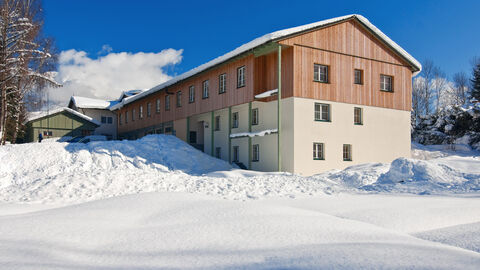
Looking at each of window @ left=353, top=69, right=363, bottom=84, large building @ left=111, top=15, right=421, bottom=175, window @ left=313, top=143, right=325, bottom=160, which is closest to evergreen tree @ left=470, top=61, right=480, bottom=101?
large building @ left=111, top=15, right=421, bottom=175

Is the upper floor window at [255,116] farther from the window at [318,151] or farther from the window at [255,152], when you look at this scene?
the window at [318,151]

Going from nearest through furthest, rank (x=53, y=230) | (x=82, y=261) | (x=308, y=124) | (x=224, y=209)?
(x=82, y=261) → (x=53, y=230) → (x=224, y=209) → (x=308, y=124)

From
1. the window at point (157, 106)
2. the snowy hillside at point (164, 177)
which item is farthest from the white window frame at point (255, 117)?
the window at point (157, 106)

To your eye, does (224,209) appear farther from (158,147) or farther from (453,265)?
(158,147)

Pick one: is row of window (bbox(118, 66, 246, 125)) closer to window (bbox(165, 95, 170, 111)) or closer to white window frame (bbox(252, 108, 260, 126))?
window (bbox(165, 95, 170, 111))

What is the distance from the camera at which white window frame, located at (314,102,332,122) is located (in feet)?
64.7

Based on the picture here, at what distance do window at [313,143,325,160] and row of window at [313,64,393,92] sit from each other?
3218mm

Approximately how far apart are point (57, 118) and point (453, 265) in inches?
1556

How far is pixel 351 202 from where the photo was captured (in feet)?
32.9

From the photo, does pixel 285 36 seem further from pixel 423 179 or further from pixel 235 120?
pixel 423 179

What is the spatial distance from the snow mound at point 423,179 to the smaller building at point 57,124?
32082 millimetres

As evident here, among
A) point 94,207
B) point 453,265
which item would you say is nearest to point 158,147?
point 94,207

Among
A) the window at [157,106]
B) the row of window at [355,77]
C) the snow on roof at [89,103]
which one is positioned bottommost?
the window at [157,106]

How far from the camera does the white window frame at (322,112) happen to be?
19734mm
